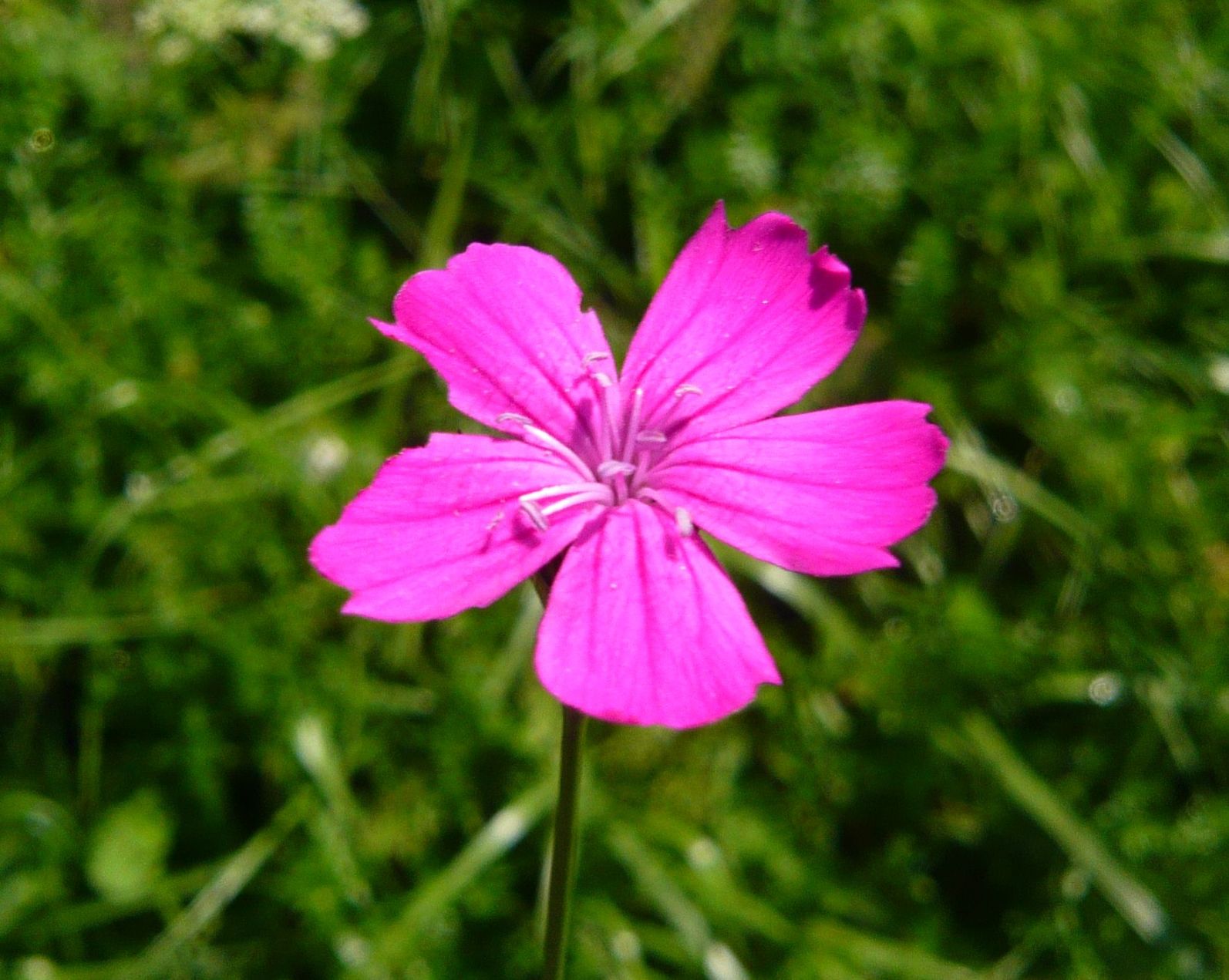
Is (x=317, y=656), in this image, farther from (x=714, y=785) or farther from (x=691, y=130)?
(x=691, y=130)

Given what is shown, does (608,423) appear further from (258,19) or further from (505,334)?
(258,19)

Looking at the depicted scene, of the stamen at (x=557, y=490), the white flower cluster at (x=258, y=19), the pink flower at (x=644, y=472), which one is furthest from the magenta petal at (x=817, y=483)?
the white flower cluster at (x=258, y=19)

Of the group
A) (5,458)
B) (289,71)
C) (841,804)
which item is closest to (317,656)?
(5,458)

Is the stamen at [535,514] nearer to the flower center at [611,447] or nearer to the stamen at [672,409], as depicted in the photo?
the flower center at [611,447]

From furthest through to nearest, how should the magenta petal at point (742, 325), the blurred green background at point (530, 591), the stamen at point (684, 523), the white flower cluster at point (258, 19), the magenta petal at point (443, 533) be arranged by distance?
1. the white flower cluster at point (258, 19)
2. the blurred green background at point (530, 591)
3. the magenta petal at point (742, 325)
4. the stamen at point (684, 523)
5. the magenta petal at point (443, 533)

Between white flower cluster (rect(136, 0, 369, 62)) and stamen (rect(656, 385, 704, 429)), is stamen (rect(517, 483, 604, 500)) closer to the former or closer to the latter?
stamen (rect(656, 385, 704, 429))

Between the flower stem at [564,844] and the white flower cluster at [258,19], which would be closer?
the flower stem at [564,844]

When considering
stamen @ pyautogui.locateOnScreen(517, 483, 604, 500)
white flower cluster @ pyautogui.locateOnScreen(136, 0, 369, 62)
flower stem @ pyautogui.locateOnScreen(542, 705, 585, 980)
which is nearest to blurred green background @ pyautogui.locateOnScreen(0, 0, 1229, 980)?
white flower cluster @ pyautogui.locateOnScreen(136, 0, 369, 62)
